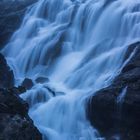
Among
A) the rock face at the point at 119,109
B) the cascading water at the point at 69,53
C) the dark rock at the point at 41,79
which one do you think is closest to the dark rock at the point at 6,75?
the cascading water at the point at 69,53

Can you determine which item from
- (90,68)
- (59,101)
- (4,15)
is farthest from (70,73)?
(4,15)

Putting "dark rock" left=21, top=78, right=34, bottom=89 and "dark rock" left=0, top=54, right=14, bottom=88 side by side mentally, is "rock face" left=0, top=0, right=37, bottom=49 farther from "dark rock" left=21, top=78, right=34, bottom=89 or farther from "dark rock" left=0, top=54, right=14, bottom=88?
"dark rock" left=21, top=78, right=34, bottom=89

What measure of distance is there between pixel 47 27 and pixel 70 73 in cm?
500

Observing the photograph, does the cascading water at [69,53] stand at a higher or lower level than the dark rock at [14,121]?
lower

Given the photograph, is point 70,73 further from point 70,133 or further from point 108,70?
point 70,133

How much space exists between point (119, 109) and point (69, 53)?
625 cm

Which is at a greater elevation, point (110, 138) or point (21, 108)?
point (21, 108)

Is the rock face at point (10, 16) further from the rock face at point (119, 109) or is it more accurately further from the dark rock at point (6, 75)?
the rock face at point (119, 109)

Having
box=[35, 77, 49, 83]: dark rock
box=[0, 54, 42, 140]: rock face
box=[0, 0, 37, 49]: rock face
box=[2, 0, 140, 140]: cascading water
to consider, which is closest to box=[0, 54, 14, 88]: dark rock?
box=[2, 0, 140, 140]: cascading water

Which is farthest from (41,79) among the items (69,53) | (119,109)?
(119,109)

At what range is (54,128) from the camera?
12.1 metres

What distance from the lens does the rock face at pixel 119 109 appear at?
36.1ft

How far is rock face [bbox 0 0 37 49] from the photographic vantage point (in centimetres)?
2050

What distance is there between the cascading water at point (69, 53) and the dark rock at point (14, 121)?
886mm
